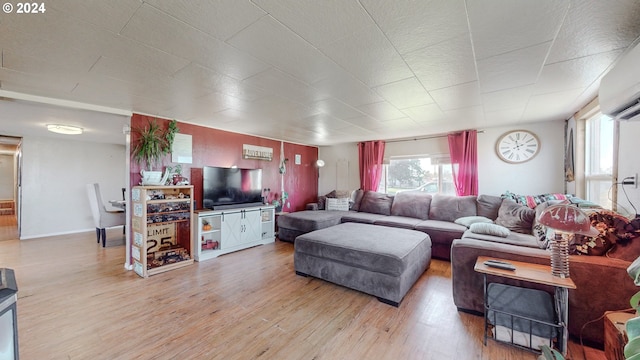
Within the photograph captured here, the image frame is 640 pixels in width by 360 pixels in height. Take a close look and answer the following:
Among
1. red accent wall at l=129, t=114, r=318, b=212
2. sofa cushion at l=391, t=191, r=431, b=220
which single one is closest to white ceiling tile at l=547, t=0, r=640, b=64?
sofa cushion at l=391, t=191, r=431, b=220

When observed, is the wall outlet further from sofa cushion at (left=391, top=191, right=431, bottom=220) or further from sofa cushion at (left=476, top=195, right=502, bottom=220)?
sofa cushion at (left=391, top=191, right=431, bottom=220)

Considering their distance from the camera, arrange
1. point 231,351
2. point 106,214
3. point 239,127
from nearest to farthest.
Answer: point 231,351 < point 239,127 < point 106,214

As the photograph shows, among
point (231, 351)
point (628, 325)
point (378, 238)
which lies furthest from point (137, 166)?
point (628, 325)

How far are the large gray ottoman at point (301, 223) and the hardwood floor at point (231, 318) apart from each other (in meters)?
1.27

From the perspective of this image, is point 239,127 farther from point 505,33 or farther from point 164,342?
point 505,33

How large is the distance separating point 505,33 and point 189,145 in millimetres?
4184

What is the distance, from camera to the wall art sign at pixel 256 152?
4.87m

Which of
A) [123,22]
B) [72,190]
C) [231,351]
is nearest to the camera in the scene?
[123,22]

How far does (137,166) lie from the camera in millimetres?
3383

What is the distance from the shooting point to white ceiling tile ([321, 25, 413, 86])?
1.57 m

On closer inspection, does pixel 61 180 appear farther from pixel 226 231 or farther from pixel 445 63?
pixel 445 63

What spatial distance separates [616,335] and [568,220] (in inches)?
25.6

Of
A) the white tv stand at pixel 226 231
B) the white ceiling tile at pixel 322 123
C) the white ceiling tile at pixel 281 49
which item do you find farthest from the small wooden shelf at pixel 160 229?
the white ceiling tile at pixel 281 49

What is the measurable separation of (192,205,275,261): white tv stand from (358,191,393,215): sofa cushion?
7.38ft
